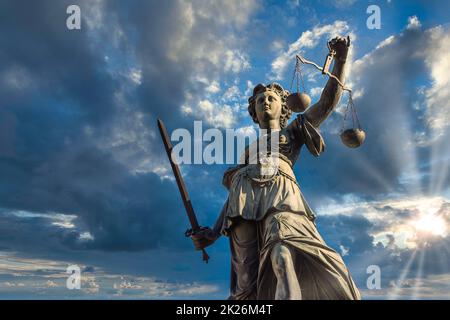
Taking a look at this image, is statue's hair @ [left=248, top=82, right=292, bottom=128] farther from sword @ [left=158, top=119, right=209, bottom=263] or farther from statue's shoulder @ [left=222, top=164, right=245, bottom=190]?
sword @ [left=158, top=119, right=209, bottom=263]

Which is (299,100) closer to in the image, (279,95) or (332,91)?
(332,91)

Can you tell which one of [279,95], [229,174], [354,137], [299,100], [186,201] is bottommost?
[186,201]

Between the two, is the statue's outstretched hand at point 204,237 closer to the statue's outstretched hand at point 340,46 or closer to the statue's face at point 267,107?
the statue's face at point 267,107

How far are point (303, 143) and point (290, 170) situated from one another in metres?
0.73

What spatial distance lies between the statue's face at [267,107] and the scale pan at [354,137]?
1.28m

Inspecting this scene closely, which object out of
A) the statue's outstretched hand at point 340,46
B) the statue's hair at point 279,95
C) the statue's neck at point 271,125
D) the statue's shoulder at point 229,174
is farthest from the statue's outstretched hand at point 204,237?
the statue's outstretched hand at point 340,46

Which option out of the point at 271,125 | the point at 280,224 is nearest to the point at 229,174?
the point at 271,125

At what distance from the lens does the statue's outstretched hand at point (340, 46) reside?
8.43m

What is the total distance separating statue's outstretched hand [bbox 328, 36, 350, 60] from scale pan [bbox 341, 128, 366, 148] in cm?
118

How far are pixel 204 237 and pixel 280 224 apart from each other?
1738 mm

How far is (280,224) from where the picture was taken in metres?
7.58

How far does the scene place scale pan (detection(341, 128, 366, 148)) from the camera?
856cm
